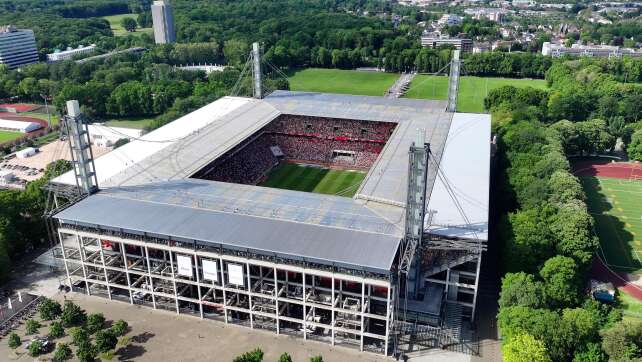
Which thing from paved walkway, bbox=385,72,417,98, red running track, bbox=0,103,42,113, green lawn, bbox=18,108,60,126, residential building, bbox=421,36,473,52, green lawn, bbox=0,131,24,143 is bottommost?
green lawn, bbox=0,131,24,143

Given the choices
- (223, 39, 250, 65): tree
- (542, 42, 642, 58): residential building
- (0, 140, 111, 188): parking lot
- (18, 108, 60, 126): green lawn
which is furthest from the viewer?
(542, 42, 642, 58): residential building

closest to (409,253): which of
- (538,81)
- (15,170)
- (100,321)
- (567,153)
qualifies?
(100,321)

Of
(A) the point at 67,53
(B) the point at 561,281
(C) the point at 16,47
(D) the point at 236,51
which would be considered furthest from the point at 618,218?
(C) the point at 16,47

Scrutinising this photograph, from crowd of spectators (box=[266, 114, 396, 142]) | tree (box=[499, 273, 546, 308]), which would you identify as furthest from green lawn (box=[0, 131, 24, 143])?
tree (box=[499, 273, 546, 308])

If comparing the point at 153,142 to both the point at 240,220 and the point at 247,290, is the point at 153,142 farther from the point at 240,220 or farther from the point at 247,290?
the point at 247,290

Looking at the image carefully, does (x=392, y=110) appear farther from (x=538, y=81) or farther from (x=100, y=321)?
(x=538, y=81)

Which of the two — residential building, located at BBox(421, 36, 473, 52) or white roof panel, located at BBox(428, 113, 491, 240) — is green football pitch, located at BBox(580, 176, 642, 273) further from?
residential building, located at BBox(421, 36, 473, 52)
